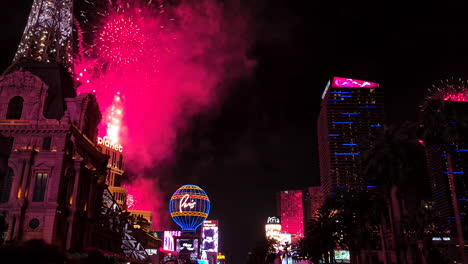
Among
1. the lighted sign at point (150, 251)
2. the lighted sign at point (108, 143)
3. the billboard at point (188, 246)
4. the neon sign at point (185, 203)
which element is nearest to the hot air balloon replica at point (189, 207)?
the neon sign at point (185, 203)

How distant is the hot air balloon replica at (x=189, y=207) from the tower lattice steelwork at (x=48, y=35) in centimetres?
6014

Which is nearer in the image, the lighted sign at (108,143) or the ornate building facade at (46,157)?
the ornate building facade at (46,157)

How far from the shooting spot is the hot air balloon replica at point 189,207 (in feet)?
360

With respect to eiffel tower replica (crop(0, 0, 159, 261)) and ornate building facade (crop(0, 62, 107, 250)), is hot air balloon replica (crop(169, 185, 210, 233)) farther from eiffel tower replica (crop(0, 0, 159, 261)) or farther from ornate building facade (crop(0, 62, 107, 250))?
ornate building facade (crop(0, 62, 107, 250))

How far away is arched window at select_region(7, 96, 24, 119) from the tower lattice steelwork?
8.61 meters

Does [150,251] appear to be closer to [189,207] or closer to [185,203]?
[189,207]

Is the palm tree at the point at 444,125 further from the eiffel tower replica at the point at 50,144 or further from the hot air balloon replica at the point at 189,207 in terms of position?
the hot air balloon replica at the point at 189,207

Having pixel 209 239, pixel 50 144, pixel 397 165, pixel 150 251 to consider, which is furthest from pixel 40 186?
pixel 209 239

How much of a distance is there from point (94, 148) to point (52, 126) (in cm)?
1031

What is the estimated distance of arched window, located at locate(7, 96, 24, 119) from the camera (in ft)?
160

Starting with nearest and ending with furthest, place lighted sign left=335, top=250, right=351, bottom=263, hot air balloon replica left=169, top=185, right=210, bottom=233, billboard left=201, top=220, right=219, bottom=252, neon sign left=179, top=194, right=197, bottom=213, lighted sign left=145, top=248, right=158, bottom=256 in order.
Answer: lighted sign left=145, top=248, right=158, bottom=256, hot air balloon replica left=169, top=185, right=210, bottom=233, neon sign left=179, top=194, right=197, bottom=213, lighted sign left=335, top=250, right=351, bottom=263, billboard left=201, top=220, right=219, bottom=252

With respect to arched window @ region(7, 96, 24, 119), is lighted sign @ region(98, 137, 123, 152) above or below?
above

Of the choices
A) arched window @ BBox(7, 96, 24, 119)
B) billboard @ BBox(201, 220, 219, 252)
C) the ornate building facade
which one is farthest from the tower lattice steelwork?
billboard @ BBox(201, 220, 219, 252)

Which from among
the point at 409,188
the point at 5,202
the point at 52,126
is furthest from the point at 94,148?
the point at 409,188
